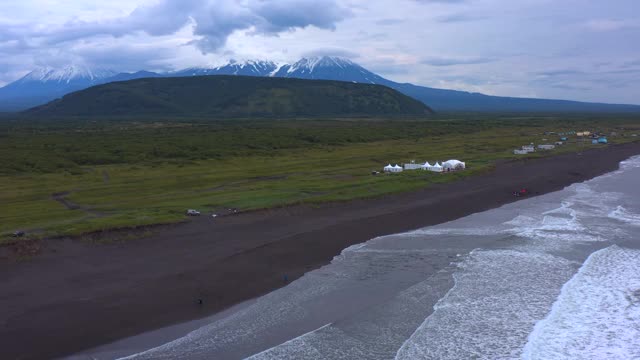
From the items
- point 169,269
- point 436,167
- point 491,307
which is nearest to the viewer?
point 491,307

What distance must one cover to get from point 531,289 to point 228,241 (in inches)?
736

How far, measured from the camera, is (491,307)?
2625 cm

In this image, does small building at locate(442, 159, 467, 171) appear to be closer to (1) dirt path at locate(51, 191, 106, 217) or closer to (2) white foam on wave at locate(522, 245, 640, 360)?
(2) white foam on wave at locate(522, 245, 640, 360)

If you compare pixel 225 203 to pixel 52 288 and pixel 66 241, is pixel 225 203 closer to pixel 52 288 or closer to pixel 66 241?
pixel 66 241

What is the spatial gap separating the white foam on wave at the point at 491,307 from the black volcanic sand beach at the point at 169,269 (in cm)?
892

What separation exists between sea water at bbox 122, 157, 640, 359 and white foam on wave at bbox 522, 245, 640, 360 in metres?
0.05

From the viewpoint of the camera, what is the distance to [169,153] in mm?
89938

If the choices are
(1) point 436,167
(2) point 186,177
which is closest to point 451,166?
(1) point 436,167

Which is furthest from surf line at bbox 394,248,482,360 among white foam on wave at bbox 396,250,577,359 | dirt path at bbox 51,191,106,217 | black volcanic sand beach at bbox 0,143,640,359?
dirt path at bbox 51,191,106,217

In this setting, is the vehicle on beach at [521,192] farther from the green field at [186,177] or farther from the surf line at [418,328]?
the surf line at [418,328]

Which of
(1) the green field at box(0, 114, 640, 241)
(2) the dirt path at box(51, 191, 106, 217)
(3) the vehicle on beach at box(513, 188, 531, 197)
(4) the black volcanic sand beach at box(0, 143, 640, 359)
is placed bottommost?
(4) the black volcanic sand beach at box(0, 143, 640, 359)

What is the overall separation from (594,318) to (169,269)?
21.7 metres

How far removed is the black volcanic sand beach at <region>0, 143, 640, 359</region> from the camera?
2284 centimetres

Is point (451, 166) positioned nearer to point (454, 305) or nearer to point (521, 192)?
point (521, 192)
